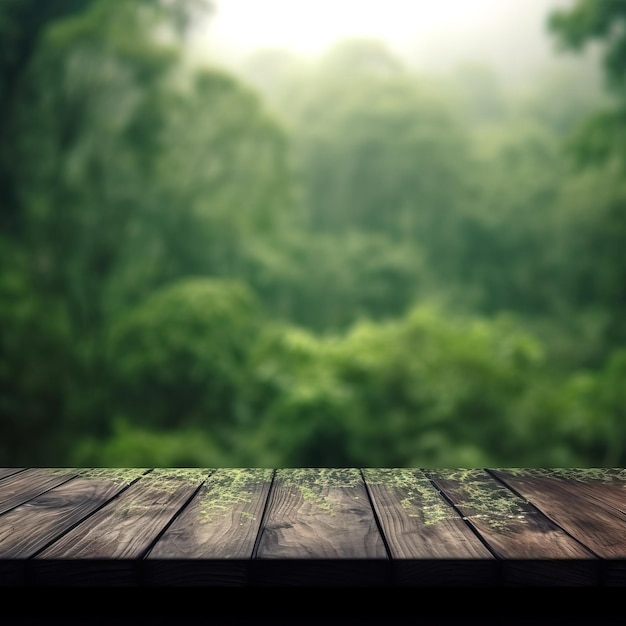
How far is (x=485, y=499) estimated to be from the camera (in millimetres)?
1366

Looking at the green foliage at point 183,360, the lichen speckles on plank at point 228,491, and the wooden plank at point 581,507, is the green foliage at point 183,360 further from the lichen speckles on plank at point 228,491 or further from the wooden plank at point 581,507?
the wooden plank at point 581,507

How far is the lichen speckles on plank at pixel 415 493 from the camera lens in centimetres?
123

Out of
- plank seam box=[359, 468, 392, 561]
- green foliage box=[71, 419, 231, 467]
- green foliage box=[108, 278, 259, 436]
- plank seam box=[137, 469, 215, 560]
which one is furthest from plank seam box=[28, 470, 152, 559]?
green foliage box=[108, 278, 259, 436]

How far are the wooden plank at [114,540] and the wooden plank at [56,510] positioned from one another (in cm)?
3

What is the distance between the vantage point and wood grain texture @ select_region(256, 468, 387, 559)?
101cm

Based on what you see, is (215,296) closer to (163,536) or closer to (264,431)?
(264,431)

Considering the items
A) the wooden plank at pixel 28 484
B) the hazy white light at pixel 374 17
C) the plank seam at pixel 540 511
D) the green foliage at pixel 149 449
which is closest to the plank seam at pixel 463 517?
the plank seam at pixel 540 511

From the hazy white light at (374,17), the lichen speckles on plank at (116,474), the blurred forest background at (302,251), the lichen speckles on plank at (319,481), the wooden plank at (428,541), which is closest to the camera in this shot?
the wooden plank at (428,541)

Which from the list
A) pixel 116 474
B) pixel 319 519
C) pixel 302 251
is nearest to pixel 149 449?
pixel 302 251

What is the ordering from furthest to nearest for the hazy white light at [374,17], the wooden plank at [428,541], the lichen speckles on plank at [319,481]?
1. the hazy white light at [374,17]
2. the lichen speckles on plank at [319,481]
3. the wooden plank at [428,541]

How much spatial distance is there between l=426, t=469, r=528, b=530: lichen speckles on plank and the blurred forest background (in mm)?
1642

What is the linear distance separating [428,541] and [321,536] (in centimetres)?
17

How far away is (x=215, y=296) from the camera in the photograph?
3666 millimetres

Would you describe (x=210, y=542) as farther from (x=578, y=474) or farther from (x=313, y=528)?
(x=578, y=474)
